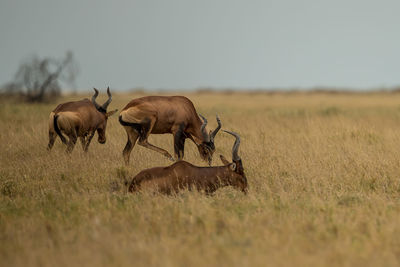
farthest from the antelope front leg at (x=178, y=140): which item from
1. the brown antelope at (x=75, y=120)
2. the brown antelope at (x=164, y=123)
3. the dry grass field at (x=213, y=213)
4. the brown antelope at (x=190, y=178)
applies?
the brown antelope at (x=190, y=178)

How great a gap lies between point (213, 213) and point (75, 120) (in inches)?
250

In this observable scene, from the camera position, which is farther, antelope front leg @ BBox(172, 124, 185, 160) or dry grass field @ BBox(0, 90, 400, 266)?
antelope front leg @ BBox(172, 124, 185, 160)

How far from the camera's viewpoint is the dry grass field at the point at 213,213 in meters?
4.84

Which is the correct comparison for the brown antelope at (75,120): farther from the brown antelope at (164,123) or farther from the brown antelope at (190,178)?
the brown antelope at (190,178)

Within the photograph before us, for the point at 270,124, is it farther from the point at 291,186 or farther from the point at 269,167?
the point at 291,186

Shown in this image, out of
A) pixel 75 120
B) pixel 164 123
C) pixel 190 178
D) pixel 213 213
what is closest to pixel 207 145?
pixel 164 123

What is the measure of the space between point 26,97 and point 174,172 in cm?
2518

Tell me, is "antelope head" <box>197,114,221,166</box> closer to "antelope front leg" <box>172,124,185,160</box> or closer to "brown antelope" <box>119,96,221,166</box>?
"brown antelope" <box>119,96,221,166</box>

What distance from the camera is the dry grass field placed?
484 cm

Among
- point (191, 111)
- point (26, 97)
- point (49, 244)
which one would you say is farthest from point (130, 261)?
point (26, 97)

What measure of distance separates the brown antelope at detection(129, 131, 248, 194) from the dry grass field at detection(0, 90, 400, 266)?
17 centimetres

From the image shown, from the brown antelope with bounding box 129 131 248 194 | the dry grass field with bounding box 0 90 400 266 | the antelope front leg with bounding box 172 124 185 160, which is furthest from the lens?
the antelope front leg with bounding box 172 124 185 160

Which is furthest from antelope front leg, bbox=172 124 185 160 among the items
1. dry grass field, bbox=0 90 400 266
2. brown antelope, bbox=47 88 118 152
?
brown antelope, bbox=47 88 118 152

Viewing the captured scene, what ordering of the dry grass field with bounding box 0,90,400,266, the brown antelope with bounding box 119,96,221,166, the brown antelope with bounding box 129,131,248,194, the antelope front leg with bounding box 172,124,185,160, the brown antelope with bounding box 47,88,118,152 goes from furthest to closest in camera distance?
the brown antelope with bounding box 47,88,118,152
the antelope front leg with bounding box 172,124,185,160
the brown antelope with bounding box 119,96,221,166
the brown antelope with bounding box 129,131,248,194
the dry grass field with bounding box 0,90,400,266
